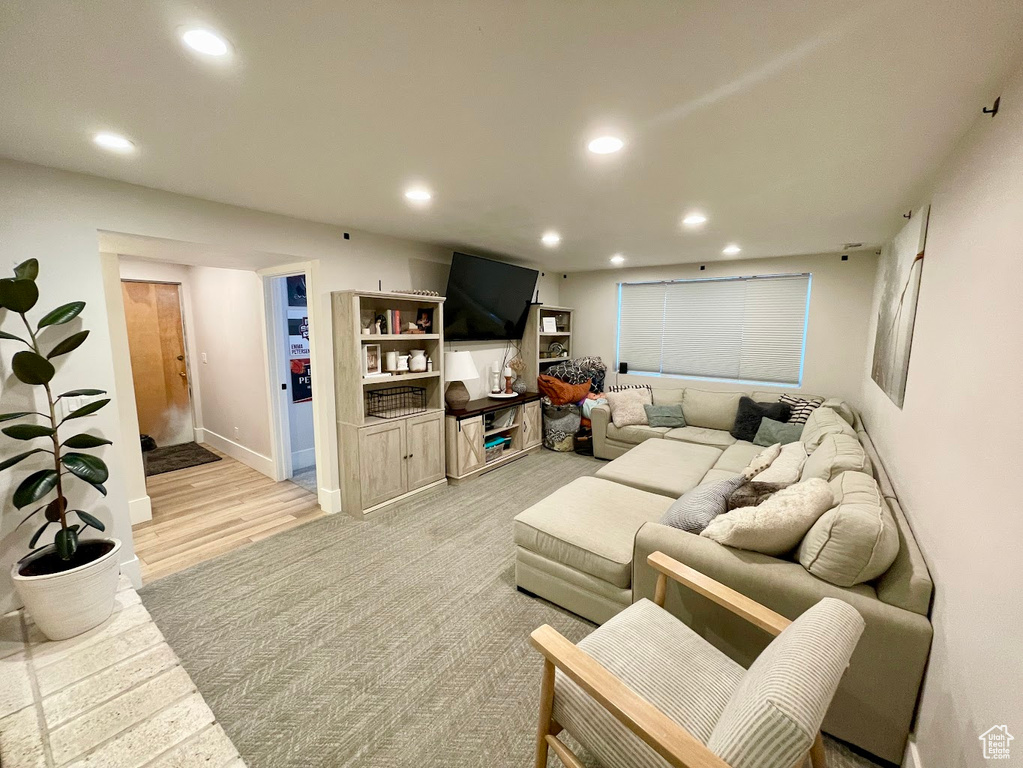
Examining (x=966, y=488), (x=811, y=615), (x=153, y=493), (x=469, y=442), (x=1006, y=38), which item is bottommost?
(x=153, y=493)

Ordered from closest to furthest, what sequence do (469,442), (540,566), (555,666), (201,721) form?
1. (555,666)
2. (201,721)
3. (540,566)
4. (469,442)

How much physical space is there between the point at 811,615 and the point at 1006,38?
5.13ft

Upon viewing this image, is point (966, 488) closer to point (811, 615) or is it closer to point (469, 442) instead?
point (811, 615)

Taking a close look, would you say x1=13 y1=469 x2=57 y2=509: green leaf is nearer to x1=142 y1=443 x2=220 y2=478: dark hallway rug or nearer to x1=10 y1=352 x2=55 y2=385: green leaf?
x1=10 y1=352 x2=55 y2=385: green leaf

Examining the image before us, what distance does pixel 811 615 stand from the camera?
1099mm

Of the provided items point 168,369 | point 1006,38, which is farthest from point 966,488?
point 168,369

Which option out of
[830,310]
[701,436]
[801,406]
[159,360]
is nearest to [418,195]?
[701,436]

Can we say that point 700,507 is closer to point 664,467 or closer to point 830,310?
point 664,467

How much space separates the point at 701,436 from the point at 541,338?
2390 mm

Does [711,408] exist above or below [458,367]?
below

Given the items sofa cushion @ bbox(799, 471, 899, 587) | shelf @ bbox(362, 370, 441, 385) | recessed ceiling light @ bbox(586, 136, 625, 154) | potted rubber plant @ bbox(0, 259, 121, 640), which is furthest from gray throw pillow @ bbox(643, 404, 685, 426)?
potted rubber plant @ bbox(0, 259, 121, 640)

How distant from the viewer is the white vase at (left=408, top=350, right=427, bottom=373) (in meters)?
3.70

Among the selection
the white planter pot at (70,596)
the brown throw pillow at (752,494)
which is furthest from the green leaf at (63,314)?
the brown throw pillow at (752,494)

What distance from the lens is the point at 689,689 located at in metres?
1.25
